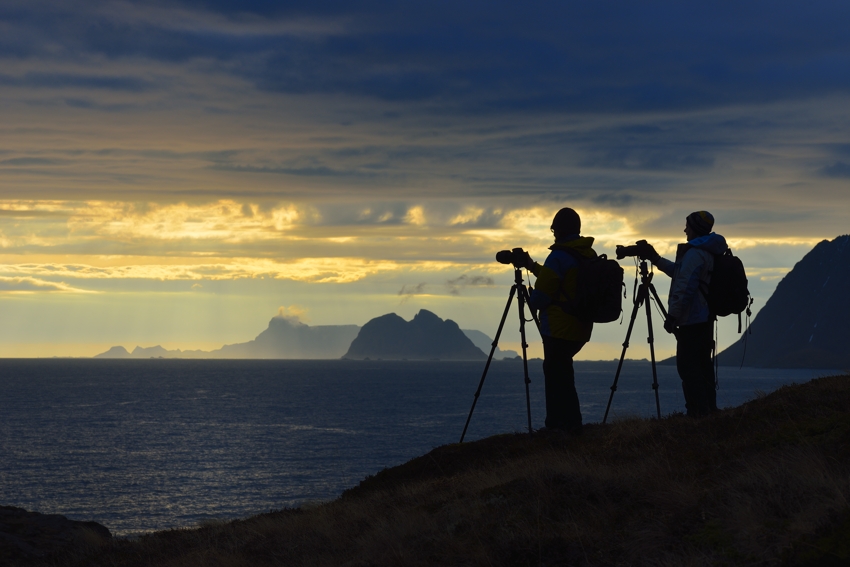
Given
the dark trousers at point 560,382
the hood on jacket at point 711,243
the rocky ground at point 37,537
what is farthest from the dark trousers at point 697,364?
the rocky ground at point 37,537

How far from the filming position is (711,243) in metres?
9.39

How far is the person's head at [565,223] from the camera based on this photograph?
32.2 ft

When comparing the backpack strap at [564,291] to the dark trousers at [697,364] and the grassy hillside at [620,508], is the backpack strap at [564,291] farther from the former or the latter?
the grassy hillside at [620,508]

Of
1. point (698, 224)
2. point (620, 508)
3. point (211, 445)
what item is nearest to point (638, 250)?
point (698, 224)

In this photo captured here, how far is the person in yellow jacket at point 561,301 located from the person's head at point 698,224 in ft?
4.26

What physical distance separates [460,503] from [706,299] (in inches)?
171

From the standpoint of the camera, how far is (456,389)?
510 ft

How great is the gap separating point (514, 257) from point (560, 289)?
1.06 m

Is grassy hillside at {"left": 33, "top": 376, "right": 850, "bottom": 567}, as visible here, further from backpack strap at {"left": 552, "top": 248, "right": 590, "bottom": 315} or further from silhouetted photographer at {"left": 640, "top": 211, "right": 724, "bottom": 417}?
backpack strap at {"left": 552, "top": 248, "right": 590, "bottom": 315}

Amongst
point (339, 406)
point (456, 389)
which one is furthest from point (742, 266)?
point (456, 389)

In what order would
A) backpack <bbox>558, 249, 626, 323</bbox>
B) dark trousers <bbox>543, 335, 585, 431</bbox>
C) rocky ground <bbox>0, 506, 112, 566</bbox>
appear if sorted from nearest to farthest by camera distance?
backpack <bbox>558, 249, 626, 323</bbox>, dark trousers <bbox>543, 335, 585, 431</bbox>, rocky ground <bbox>0, 506, 112, 566</bbox>

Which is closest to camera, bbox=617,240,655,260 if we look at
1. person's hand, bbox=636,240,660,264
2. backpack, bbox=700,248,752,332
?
person's hand, bbox=636,240,660,264

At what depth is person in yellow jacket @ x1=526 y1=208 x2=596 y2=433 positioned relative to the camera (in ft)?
31.2

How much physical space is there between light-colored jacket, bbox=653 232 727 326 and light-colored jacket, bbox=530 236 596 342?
1.10 m
